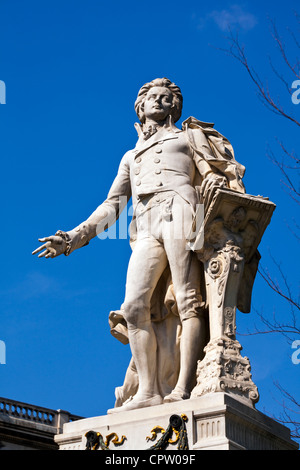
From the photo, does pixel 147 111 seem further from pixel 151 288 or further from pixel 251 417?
pixel 251 417

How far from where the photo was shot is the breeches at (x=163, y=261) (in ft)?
37.4

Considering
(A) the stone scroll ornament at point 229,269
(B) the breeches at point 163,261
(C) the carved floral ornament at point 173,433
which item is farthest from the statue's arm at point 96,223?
(C) the carved floral ornament at point 173,433

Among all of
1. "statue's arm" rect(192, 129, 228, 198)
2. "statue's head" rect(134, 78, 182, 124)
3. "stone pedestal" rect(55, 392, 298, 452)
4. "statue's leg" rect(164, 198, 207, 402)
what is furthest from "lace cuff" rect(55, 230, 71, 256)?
"stone pedestal" rect(55, 392, 298, 452)

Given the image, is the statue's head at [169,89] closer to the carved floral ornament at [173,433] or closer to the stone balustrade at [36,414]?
the carved floral ornament at [173,433]

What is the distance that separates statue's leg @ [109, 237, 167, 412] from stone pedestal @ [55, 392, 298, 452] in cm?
52

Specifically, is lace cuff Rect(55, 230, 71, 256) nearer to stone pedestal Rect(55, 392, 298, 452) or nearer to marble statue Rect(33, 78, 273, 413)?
marble statue Rect(33, 78, 273, 413)

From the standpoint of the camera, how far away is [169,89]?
1260cm

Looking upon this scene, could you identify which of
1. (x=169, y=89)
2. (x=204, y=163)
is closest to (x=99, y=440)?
(x=204, y=163)

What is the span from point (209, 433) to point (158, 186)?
3104mm

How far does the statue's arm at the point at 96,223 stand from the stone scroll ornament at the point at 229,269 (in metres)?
1.46

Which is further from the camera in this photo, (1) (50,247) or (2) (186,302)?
(1) (50,247)

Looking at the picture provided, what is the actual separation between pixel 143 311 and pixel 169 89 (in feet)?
9.49

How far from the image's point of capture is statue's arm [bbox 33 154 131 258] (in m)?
12.0

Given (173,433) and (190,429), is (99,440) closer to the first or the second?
(173,433)
